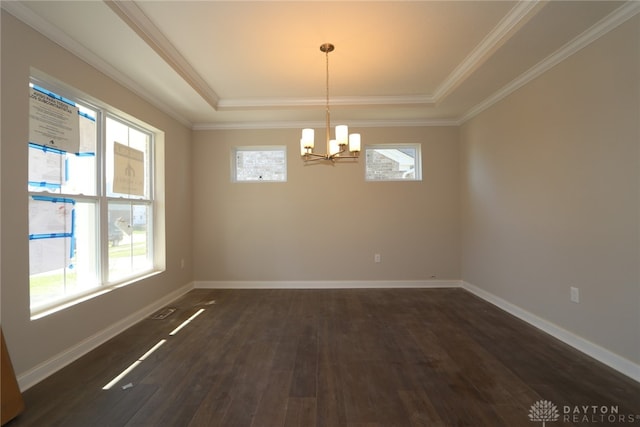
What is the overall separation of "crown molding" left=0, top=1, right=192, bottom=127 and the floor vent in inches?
99.5

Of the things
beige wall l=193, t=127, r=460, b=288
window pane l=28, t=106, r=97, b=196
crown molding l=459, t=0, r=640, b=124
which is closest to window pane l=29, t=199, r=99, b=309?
window pane l=28, t=106, r=97, b=196

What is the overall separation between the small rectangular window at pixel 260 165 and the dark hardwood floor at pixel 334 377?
7.32 ft

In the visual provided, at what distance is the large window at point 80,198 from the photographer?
6.89 ft

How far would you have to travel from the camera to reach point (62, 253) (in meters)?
2.30

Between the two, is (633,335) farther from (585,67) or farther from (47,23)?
(47,23)

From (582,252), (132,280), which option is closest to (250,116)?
(132,280)

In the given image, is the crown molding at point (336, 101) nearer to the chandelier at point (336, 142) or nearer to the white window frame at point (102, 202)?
the chandelier at point (336, 142)

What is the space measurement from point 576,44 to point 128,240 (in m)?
4.74

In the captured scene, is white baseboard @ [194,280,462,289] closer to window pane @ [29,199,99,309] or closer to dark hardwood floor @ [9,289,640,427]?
dark hardwood floor @ [9,289,640,427]

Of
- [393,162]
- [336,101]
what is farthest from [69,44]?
[393,162]

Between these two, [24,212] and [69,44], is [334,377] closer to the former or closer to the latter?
[24,212]

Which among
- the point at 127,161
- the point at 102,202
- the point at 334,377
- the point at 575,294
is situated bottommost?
the point at 334,377

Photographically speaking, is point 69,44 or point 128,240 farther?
point 128,240

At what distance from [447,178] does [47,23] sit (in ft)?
15.5
